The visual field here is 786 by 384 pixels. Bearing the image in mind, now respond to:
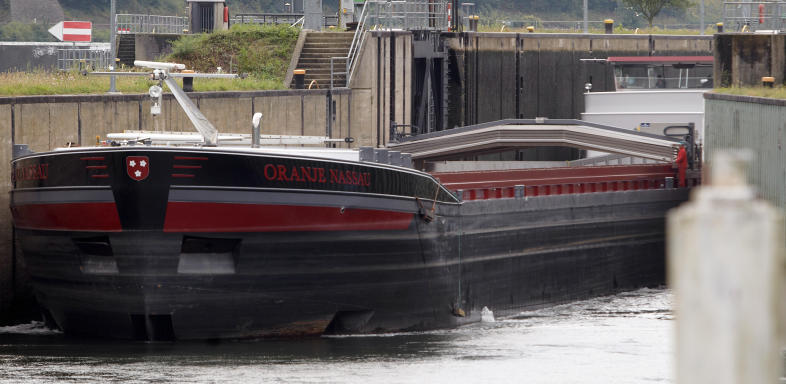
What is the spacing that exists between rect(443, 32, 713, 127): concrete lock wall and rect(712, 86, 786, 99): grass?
39.7ft

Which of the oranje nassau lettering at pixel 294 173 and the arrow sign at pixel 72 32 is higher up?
the arrow sign at pixel 72 32

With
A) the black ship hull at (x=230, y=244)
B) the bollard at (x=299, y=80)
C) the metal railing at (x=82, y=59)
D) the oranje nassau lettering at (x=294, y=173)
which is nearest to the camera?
the black ship hull at (x=230, y=244)

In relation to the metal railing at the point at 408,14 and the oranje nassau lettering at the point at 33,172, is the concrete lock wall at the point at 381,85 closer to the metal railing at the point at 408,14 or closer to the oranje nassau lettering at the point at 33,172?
the metal railing at the point at 408,14

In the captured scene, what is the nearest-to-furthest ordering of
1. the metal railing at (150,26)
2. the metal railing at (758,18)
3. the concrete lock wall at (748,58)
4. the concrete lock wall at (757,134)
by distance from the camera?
A: 1. the concrete lock wall at (757,134)
2. the concrete lock wall at (748,58)
3. the metal railing at (758,18)
4. the metal railing at (150,26)

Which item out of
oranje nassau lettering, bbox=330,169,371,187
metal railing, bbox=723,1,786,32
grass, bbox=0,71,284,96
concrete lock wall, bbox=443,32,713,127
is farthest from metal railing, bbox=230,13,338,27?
oranje nassau lettering, bbox=330,169,371,187

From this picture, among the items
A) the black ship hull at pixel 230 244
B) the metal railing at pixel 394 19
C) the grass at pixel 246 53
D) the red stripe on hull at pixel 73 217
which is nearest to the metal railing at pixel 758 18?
the metal railing at pixel 394 19

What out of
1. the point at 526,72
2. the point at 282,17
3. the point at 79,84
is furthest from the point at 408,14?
the point at 282,17

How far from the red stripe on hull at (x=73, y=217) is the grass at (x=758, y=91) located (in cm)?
1268

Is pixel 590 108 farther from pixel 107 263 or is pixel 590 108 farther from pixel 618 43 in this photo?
pixel 107 263

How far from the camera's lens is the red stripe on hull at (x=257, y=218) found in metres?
15.9

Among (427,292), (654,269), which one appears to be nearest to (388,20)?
(654,269)

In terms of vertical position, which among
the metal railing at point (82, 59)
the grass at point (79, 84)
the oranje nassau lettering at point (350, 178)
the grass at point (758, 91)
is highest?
the metal railing at point (82, 59)

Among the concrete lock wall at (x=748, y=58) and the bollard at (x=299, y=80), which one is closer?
the concrete lock wall at (x=748, y=58)

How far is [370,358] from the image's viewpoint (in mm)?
15945
